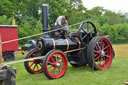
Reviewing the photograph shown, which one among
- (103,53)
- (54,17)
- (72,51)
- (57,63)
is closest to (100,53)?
(103,53)

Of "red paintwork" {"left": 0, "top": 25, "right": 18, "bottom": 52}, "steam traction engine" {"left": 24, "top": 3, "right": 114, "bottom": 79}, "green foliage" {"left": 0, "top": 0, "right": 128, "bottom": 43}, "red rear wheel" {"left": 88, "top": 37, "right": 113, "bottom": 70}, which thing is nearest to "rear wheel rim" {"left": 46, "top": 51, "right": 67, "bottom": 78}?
"steam traction engine" {"left": 24, "top": 3, "right": 114, "bottom": 79}

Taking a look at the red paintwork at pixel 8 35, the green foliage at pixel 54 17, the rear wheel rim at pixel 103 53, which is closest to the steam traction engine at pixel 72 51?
the rear wheel rim at pixel 103 53

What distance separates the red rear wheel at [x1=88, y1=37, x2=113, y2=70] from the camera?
5.19 meters

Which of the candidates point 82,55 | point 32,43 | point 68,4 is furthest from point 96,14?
point 82,55

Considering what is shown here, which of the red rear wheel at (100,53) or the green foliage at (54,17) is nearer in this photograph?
the red rear wheel at (100,53)

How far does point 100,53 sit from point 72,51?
3.23 feet

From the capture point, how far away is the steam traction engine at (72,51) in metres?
4.73

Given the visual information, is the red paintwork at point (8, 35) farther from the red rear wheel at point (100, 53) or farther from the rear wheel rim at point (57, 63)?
the red rear wheel at point (100, 53)

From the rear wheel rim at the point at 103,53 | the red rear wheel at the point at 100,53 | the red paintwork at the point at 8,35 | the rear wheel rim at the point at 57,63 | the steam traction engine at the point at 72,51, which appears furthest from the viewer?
the red paintwork at the point at 8,35

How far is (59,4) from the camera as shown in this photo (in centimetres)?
2947

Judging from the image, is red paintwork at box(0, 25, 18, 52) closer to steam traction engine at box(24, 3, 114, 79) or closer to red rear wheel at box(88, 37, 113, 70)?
steam traction engine at box(24, 3, 114, 79)

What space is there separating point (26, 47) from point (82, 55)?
5.19m

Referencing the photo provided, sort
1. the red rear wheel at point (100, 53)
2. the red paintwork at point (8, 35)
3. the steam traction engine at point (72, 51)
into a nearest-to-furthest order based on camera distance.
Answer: the steam traction engine at point (72, 51)
the red rear wheel at point (100, 53)
the red paintwork at point (8, 35)

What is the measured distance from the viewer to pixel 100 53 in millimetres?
5566
